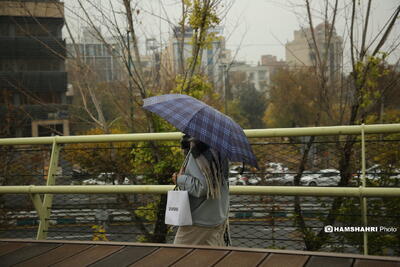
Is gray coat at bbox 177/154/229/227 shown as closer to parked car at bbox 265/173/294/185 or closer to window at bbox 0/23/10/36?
parked car at bbox 265/173/294/185

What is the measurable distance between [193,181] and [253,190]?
53 centimetres

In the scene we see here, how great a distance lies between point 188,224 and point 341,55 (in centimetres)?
480

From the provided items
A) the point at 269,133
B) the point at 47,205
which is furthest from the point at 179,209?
the point at 47,205

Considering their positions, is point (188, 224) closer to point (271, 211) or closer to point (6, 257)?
point (6, 257)

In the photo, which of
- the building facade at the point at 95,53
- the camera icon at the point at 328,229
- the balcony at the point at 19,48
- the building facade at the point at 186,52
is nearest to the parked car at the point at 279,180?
the camera icon at the point at 328,229

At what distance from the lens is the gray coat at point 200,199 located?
2564 millimetres

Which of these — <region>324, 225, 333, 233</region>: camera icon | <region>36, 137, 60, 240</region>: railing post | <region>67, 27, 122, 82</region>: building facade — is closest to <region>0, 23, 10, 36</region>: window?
<region>67, 27, 122, 82</region>: building facade

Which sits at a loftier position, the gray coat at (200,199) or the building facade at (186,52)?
the building facade at (186,52)

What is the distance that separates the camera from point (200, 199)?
2.65 m

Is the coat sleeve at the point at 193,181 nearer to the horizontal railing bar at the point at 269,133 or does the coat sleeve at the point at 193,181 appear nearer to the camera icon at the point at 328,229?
the horizontal railing bar at the point at 269,133

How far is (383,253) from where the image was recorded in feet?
12.9

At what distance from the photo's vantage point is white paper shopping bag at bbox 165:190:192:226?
99.3 inches

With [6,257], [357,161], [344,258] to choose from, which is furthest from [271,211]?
[6,257]

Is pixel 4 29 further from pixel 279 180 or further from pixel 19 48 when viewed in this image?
pixel 279 180
